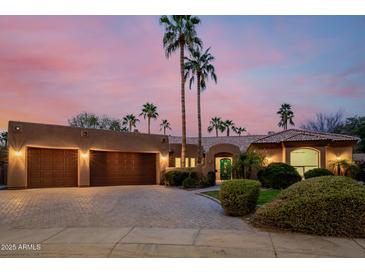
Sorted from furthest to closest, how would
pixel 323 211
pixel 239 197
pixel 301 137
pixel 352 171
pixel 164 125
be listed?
pixel 164 125, pixel 301 137, pixel 352 171, pixel 239 197, pixel 323 211

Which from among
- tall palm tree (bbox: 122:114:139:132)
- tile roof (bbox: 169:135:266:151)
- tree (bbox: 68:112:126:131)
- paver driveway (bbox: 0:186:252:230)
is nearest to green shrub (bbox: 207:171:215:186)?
paver driveway (bbox: 0:186:252:230)

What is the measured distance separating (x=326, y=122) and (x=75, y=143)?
36.6 meters

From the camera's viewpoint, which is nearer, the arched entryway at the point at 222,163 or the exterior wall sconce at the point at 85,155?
the exterior wall sconce at the point at 85,155

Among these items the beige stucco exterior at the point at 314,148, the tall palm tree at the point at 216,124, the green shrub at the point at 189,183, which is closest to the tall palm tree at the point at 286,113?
the tall palm tree at the point at 216,124

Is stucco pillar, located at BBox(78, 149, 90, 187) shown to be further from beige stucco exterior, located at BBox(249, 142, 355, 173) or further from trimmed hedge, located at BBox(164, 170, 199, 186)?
beige stucco exterior, located at BBox(249, 142, 355, 173)

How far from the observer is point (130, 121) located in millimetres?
42250

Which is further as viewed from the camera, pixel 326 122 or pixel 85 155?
pixel 326 122

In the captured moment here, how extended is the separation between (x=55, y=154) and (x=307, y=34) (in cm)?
1472

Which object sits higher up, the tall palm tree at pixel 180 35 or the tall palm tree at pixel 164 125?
the tall palm tree at pixel 180 35

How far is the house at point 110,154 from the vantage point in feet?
52.7

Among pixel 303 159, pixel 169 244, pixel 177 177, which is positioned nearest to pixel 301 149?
pixel 303 159

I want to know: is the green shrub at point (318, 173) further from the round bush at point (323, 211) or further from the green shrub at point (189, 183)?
the round bush at point (323, 211)

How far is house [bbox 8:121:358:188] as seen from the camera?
1606 cm

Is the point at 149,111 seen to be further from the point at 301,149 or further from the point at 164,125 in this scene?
the point at 301,149
